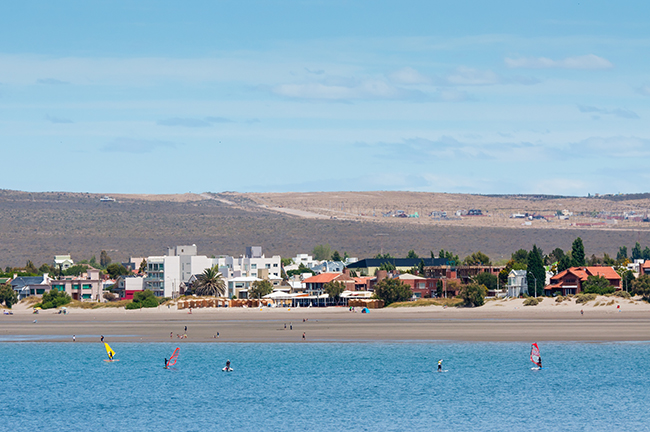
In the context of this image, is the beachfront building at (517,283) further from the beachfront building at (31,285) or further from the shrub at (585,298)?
the beachfront building at (31,285)

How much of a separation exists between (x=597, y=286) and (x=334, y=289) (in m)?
36.9

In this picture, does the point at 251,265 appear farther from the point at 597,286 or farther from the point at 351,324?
the point at 351,324

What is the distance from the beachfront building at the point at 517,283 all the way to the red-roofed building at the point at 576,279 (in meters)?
4.49

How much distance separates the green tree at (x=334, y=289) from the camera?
128 meters

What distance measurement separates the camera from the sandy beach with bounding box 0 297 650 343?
77000mm

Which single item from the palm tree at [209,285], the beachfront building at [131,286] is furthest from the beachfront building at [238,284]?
the beachfront building at [131,286]

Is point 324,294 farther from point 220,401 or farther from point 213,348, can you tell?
point 220,401

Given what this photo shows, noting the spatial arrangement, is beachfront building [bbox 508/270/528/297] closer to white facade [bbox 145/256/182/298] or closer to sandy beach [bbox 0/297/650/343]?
sandy beach [bbox 0/297/650/343]

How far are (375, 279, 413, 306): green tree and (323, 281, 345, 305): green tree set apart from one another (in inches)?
421

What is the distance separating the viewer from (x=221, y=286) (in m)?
135

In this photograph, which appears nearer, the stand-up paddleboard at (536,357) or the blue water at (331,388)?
the blue water at (331,388)

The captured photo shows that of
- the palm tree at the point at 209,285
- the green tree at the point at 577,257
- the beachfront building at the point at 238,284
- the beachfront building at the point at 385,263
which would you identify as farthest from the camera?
the beachfront building at the point at 385,263

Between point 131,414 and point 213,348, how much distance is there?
28114mm

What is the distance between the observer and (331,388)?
53344mm
